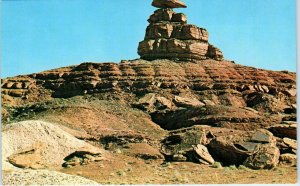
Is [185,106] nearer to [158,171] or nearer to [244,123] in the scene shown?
[244,123]

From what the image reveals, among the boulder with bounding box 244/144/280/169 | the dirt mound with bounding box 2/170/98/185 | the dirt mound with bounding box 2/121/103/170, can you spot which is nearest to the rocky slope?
the boulder with bounding box 244/144/280/169

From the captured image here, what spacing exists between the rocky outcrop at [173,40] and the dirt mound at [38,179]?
3648 centimetres

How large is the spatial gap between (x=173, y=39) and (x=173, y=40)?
25cm

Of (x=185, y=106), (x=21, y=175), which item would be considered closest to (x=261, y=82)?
A: (x=185, y=106)

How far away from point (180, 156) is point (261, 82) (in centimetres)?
2418

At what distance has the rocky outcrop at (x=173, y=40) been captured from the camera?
6344 centimetres

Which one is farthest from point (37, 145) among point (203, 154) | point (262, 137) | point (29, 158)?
point (262, 137)

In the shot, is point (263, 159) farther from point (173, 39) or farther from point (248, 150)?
point (173, 39)

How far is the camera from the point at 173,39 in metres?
63.7

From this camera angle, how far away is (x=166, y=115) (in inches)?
1943

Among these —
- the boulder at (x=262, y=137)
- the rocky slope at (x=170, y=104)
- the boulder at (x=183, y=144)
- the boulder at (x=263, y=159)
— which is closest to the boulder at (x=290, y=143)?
the rocky slope at (x=170, y=104)

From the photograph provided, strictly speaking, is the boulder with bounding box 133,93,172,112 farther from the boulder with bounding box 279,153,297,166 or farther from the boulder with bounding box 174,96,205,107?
the boulder with bounding box 279,153,297,166

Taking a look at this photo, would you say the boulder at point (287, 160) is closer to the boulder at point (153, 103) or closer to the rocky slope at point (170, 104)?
the rocky slope at point (170, 104)

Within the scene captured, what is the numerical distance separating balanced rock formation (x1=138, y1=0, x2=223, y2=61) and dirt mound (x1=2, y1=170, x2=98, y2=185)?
120 feet
